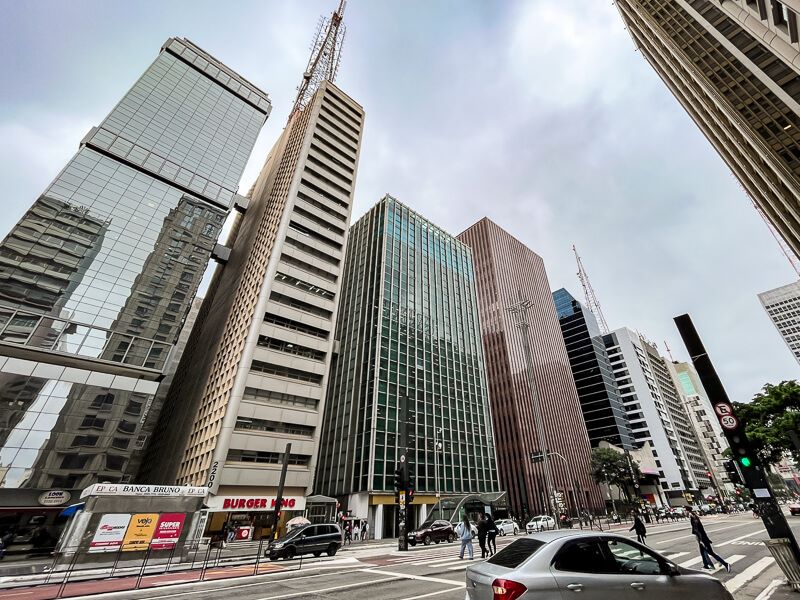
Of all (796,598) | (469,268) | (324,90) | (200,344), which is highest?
(324,90)

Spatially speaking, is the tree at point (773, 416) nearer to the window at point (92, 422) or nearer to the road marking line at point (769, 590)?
the road marking line at point (769, 590)

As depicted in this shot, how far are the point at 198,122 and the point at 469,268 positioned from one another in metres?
58.6

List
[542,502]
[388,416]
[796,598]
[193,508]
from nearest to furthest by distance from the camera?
[796,598], [193,508], [388,416], [542,502]

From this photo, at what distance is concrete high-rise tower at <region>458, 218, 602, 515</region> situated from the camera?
2572 inches

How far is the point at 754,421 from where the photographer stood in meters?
29.4

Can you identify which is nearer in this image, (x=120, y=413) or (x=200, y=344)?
(x=120, y=413)

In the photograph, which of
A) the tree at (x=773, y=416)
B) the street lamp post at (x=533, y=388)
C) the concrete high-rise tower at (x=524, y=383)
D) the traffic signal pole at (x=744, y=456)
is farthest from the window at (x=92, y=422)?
the tree at (x=773, y=416)

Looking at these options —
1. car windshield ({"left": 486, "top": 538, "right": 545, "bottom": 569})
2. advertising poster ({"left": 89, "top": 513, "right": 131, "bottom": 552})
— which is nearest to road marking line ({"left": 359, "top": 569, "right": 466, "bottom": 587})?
car windshield ({"left": 486, "top": 538, "right": 545, "bottom": 569})

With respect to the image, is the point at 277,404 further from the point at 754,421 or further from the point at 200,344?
the point at 754,421

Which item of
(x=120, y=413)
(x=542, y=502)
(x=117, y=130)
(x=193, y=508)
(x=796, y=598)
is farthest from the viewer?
(x=542, y=502)

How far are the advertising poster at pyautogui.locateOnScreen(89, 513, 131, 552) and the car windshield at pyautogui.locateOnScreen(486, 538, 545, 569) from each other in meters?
19.1

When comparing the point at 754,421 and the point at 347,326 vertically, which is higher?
the point at 347,326

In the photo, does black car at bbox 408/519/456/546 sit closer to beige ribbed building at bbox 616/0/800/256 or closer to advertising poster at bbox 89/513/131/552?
advertising poster at bbox 89/513/131/552

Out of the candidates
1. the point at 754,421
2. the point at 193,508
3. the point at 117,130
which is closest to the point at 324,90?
the point at 117,130
